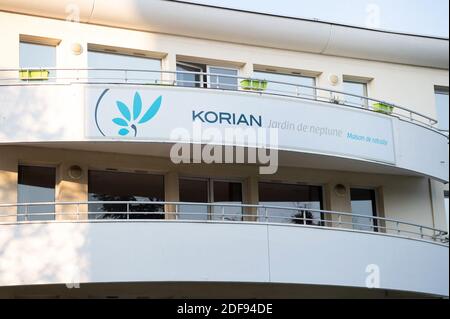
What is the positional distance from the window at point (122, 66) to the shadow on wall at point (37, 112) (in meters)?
1.69

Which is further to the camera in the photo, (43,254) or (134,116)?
(134,116)

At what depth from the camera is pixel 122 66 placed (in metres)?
20.0

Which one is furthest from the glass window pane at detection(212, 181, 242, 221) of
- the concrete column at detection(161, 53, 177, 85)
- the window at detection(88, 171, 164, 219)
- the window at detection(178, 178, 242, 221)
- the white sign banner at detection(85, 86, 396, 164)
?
the concrete column at detection(161, 53, 177, 85)

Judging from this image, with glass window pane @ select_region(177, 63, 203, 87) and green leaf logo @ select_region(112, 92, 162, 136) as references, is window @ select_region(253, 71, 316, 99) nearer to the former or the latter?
glass window pane @ select_region(177, 63, 203, 87)

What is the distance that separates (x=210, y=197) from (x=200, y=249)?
2.67 metres

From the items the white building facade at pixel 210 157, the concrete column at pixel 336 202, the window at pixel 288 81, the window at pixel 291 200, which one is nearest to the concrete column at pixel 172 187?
the white building facade at pixel 210 157

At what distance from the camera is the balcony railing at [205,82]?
18.3 metres

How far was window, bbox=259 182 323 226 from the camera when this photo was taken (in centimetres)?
2044

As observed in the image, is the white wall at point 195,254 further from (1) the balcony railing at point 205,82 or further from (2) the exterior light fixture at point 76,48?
(2) the exterior light fixture at point 76,48

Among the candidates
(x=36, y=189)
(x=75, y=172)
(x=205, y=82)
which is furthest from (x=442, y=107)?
(x=36, y=189)

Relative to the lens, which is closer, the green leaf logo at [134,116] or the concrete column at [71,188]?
the green leaf logo at [134,116]

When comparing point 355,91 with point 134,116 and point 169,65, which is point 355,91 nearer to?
point 169,65

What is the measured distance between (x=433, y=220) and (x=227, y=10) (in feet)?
22.1

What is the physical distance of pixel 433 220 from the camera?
22.0m
